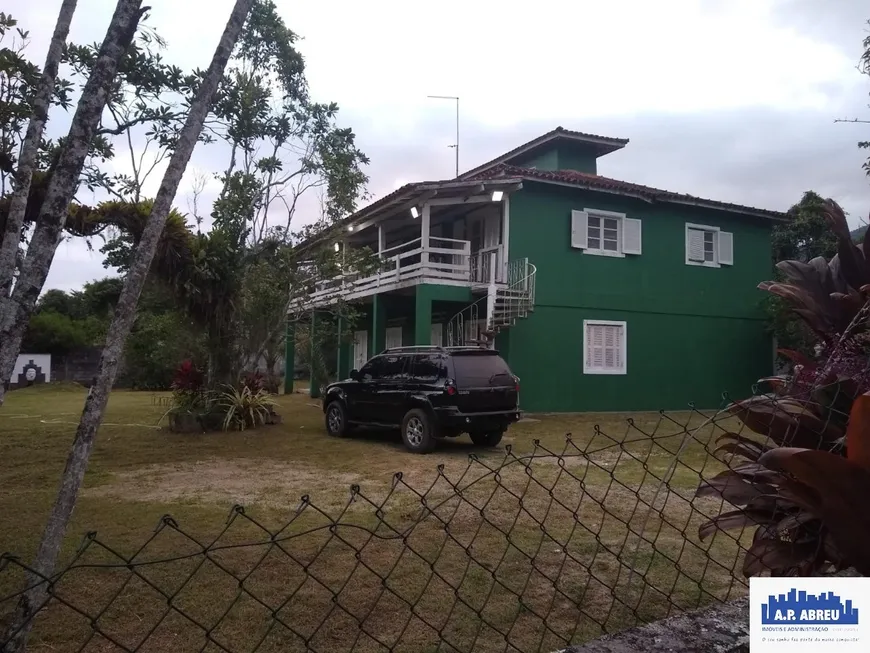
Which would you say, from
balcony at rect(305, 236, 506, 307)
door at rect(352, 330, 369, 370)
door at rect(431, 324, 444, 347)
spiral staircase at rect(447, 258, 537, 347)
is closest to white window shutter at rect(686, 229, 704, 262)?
spiral staircase at rect(447, 258, 537, 347)

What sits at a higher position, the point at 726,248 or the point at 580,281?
the point at 726,248

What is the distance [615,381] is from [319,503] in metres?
12.5

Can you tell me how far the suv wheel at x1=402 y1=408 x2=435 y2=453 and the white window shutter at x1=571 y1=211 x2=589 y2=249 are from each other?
8318 millimetres

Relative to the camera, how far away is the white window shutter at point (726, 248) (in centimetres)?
1983

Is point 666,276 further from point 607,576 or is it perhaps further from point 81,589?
point 81,589

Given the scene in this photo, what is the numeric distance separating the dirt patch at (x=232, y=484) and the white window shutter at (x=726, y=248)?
1517 cm

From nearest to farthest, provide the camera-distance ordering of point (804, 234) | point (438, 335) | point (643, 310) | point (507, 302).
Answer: point (507, 302), point (643, 310), point (438, 335), point (804, 234)

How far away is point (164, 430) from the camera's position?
44.3ft

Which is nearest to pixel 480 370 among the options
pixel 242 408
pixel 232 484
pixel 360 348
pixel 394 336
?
pixel 232 484

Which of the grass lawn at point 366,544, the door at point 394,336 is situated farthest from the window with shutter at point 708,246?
the grass lawn at point 366,544

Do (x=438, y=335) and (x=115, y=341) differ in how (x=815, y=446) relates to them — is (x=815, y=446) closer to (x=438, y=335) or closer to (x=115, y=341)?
(x=115, y=341)

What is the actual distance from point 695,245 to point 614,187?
3.66 metres

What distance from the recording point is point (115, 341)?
3504mm

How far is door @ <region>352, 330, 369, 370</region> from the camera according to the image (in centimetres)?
2433
